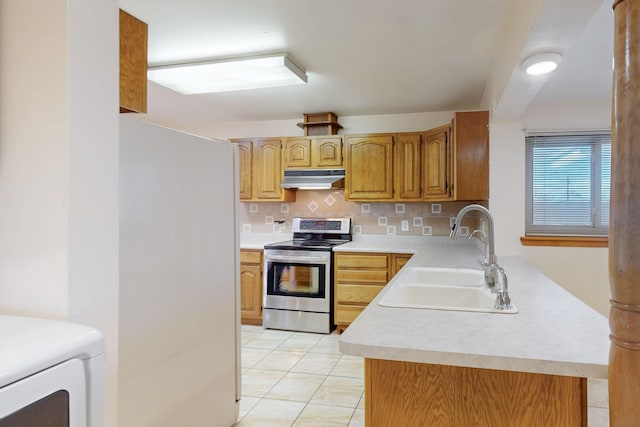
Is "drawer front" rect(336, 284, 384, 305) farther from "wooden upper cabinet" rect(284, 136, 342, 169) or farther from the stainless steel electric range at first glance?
"wooden upper cabinet" rect(284, 136, 342, 169)

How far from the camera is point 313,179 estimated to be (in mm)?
4410

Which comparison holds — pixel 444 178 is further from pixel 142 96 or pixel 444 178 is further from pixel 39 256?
pixel 39 256

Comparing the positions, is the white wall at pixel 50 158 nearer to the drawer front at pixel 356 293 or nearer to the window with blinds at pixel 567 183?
the drawer front at pixel 356 293

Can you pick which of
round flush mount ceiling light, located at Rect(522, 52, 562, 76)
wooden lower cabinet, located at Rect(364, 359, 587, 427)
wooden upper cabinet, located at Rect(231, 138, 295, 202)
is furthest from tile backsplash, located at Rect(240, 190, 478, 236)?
wooden lower cabinet, located at Rect(364, 359, 587, 427)

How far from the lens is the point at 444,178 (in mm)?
3947

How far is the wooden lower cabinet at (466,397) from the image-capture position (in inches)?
44.6

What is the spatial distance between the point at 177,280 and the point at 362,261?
8.21ft

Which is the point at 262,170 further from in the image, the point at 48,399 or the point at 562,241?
the point at 48,399

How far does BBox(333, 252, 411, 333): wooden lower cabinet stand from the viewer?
4020mm

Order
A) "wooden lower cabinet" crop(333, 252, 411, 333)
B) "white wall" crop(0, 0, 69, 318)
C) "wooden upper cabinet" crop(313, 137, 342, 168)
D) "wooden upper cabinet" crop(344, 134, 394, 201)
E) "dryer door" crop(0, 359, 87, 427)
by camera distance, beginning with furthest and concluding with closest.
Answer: "wooden upper cabinet" crop(313, 137, 342, 168), "wooden upper cabinet" crop(344, 134, 394, 201), "wooden lower cabinet" crop(333, 252, 411, 333), "white wall" crop(0, 0, 69, 318), "dryer door" crop(0, 359, 87, 427)

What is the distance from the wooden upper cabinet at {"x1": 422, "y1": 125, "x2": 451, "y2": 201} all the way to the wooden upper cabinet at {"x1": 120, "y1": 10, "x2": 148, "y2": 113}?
2911 mm

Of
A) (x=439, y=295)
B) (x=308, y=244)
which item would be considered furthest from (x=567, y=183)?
(x=308, y=244)

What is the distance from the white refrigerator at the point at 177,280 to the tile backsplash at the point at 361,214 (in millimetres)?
2537

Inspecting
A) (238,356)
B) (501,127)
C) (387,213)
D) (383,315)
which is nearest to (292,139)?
(387,213)
